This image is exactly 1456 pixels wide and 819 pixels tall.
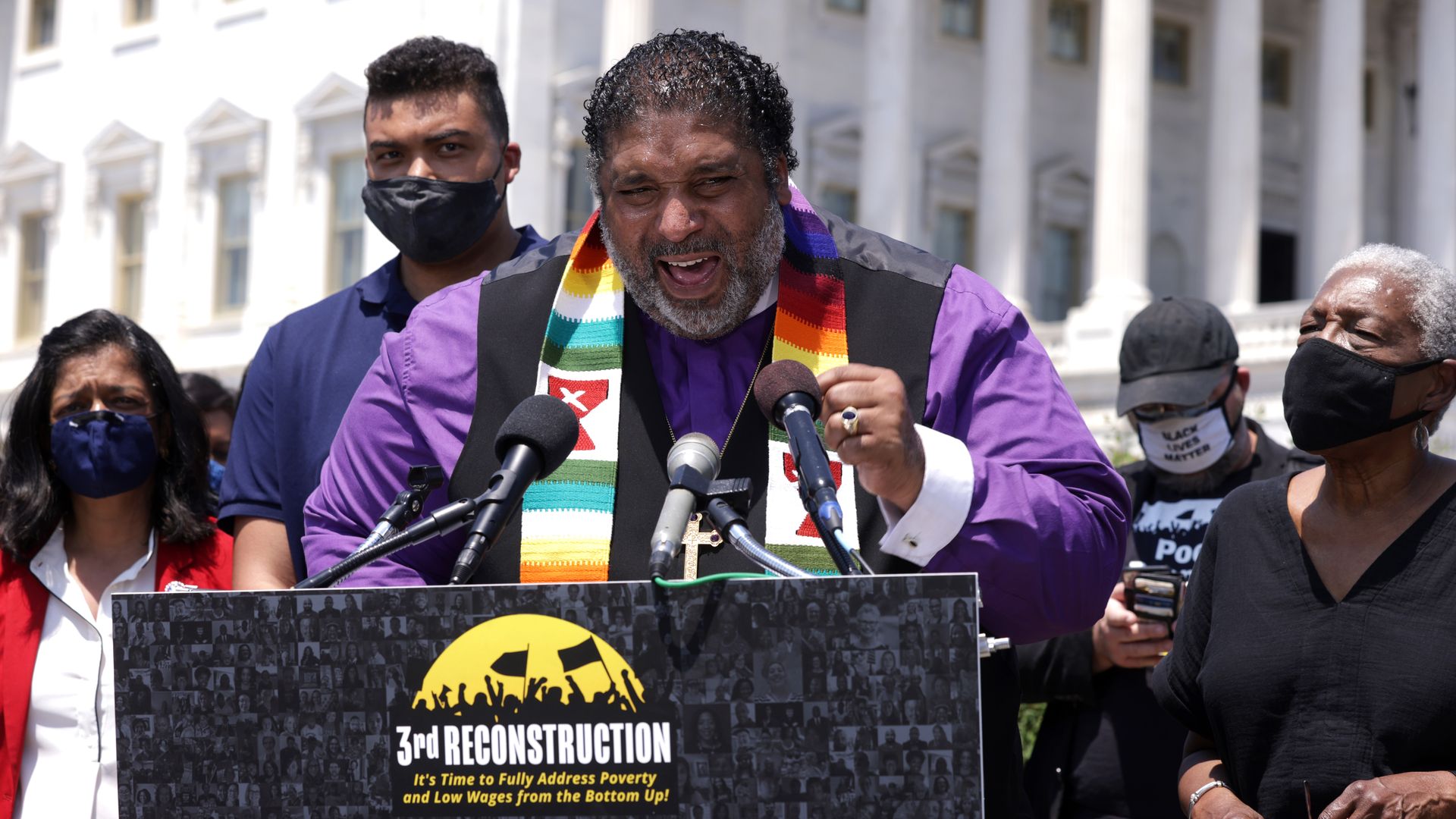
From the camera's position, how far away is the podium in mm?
2244

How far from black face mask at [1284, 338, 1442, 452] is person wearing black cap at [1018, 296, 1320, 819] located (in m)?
1.23

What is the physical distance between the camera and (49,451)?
517cm

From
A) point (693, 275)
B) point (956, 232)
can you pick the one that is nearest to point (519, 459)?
point (693, 275)

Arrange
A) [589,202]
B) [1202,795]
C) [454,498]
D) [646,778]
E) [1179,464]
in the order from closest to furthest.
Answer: [646,778] → [454,498] → [1202,795] → [1179,464] → [589,202]

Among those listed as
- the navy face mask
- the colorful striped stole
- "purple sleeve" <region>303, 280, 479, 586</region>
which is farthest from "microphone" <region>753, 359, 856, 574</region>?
the navy face mask

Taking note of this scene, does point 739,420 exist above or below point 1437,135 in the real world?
below

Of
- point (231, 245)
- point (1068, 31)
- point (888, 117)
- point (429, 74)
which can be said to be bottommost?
point (429, 74)

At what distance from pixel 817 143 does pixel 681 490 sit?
30.7 metres

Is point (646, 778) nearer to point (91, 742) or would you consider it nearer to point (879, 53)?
point (91, 742)

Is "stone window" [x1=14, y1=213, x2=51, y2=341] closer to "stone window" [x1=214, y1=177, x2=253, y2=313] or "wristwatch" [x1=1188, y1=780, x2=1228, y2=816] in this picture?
"stone window" [x1=214, y1=177, x2=253, y2=313]

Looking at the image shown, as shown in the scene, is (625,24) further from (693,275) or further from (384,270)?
(693,275)

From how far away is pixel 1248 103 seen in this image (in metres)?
31.8

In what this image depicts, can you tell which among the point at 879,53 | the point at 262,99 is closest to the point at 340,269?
the point at 262,99

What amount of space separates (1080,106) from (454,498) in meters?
34.1
